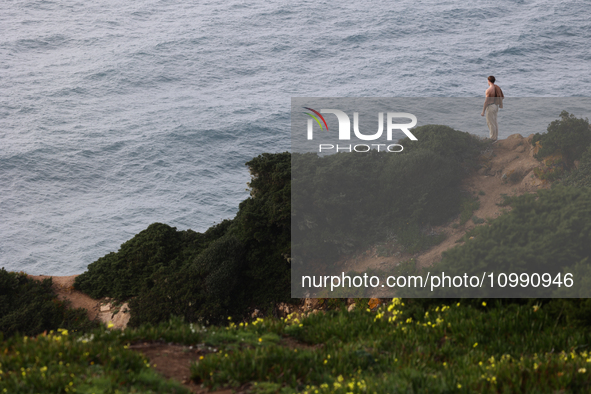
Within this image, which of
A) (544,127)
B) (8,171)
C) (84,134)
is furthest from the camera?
(84,134)

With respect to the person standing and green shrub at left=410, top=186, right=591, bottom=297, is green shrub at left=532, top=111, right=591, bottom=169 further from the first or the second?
green shrub at left=410, top=186, right=591, bottom=297

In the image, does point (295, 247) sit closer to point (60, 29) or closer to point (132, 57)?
point (132, 57)

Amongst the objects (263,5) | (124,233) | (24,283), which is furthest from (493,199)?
(263,5)

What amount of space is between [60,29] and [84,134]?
51.1m

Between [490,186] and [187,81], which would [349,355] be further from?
[187,81]

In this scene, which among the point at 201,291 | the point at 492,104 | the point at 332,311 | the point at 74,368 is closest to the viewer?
the point at 74,368

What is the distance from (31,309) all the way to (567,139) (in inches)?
Result: 879

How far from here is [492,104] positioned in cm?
1820

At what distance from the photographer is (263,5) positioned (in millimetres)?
130500

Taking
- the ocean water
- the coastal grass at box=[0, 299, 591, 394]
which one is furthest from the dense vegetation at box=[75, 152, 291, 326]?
the ocean water

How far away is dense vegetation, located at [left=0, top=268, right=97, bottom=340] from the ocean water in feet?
102

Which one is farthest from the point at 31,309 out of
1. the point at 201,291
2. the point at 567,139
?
the point at 567,139

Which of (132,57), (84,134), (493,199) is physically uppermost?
(132,57)

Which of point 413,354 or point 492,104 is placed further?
point 492,104
